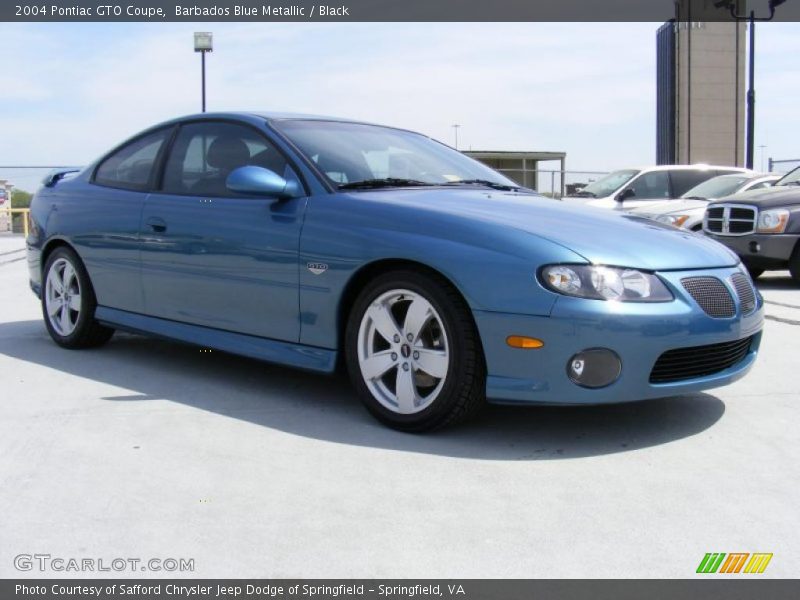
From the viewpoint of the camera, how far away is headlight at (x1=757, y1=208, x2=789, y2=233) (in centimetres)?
A: 979

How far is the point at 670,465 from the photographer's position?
3.60m

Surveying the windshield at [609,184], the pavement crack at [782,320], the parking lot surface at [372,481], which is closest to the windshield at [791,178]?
the windshield at [609,184]

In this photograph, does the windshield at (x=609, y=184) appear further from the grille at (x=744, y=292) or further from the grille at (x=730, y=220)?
the grille at (x=744, y=292)

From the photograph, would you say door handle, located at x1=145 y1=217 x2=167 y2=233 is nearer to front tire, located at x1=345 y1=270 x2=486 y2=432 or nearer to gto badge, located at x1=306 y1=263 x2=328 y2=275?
gto badge, located at x1=306 y1=263 x2=328 y2=275

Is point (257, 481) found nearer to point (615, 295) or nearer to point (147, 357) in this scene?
point (615, 295)

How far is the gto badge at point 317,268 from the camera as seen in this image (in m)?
4.23

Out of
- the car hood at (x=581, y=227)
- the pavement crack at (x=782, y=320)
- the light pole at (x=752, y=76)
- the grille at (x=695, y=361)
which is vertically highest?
the light pole at (x=752, y=76)

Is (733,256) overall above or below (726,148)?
below

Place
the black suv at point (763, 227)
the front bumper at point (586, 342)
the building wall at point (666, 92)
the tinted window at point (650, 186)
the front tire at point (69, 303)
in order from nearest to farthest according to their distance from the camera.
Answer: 1. the front bumper at point (586, 342)
2. the front tire at point (69, 303)
3. the black suv at point (763, 227)
4. the tinted window at point (650, 186)
5. the building wall at point (666, 92)

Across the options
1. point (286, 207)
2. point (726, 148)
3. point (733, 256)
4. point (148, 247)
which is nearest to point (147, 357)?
point (148, 247)

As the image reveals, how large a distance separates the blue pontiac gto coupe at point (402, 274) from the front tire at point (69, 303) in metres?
0.18

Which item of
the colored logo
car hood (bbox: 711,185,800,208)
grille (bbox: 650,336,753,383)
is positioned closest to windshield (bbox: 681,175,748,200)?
car hood (bbox: 711,185,800,208)

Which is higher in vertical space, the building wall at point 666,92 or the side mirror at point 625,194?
the building wall at point 666,92

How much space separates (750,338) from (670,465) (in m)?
0.98
